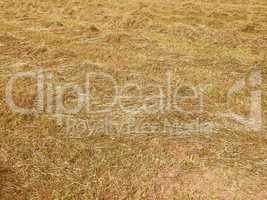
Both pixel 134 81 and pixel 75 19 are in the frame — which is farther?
pixel 75 19

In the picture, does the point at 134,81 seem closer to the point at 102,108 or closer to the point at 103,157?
the point at 102,108

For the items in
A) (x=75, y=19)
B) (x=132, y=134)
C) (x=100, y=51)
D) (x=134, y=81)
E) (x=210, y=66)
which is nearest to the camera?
(x=132, y=134)

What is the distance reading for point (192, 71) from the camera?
295 inches

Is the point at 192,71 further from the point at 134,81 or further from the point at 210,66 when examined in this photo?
the point at 134,81

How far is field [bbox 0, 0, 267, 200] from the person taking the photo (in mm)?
4934

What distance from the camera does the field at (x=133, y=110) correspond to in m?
4.93

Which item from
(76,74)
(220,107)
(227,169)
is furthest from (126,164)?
(76,74)

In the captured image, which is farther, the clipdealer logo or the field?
the clipdealer logo

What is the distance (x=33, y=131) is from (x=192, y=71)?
9.63 feet

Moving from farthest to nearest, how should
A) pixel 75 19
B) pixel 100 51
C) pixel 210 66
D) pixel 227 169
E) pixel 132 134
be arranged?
pixel 75 19 < pixel 100 51 < pixel 210 66 < pixel 132 134 < pixel 227 169

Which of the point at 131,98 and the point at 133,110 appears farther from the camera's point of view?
the point at 131,98

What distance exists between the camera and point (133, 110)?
6227 mm

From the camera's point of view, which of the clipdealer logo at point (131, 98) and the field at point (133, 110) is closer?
the field at point (133, 110)

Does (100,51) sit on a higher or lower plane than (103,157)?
higher
